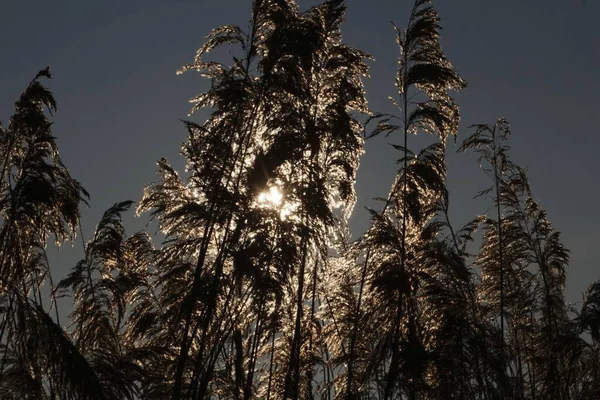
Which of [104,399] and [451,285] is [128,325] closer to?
[451,285]

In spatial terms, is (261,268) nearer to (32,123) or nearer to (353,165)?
(353,165)

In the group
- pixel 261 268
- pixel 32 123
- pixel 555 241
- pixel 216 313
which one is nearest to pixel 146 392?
pixel 216 313

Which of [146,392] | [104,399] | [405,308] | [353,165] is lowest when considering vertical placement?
[104,399]

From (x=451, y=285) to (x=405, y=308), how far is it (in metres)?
1.29

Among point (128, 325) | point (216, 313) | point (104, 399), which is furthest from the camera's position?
point (128, 325)

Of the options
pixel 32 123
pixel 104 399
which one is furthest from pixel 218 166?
pixel 104 399

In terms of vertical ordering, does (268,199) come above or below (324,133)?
below

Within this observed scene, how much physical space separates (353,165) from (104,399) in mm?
6242

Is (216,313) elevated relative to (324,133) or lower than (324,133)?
lower

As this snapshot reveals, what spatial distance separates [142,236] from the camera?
43.0 feet

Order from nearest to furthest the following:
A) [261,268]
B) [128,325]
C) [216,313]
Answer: [261,268] → [216,313] → [128,325]

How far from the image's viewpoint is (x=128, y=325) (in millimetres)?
11586

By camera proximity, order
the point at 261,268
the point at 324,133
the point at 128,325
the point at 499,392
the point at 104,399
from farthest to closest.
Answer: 1. the point at 128,325
2. the point at 499,392
3. the point at 324,133
4. the point at 261,268
5. the point at 104,399

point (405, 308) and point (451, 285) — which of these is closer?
point (405, 308)
